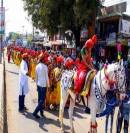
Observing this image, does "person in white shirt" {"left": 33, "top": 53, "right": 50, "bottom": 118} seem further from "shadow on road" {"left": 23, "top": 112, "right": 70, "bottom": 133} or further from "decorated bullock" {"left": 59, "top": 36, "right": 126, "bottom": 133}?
"decorated bullock" {"left": 59, "top": 36, "right": 126, "bottom": 133}

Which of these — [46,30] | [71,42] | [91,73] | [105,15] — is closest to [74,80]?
[91,73]

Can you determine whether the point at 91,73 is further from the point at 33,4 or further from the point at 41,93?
the point at 33,4

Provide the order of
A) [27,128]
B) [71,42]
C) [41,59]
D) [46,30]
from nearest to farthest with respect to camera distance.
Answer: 1. [27,128]
2. [41,59]
3. [46,30]
4. [71,42]

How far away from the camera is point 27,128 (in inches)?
457

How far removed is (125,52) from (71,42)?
46.5 ft

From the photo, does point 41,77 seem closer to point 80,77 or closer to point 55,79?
point 55,79

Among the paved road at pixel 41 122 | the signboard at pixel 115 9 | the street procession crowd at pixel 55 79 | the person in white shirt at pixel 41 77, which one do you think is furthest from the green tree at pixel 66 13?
the person in white shirt at pixel 41 77

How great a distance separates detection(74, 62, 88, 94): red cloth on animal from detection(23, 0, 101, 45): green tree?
25.0m

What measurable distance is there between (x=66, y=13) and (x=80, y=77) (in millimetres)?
27362

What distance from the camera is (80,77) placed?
32.0 ft

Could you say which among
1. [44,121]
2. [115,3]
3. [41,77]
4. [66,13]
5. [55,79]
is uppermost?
[115,3]

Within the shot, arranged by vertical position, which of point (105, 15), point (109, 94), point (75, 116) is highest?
point (105, 15)

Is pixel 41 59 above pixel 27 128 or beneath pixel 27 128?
above

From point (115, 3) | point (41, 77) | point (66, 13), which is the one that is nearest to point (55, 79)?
point (41, 77)
